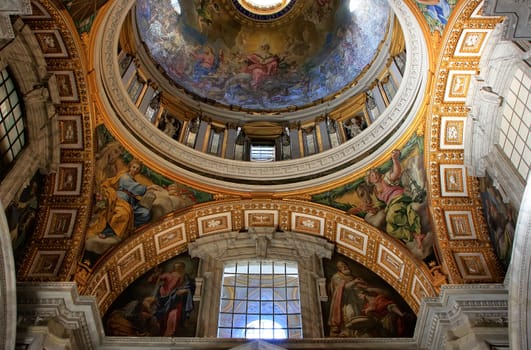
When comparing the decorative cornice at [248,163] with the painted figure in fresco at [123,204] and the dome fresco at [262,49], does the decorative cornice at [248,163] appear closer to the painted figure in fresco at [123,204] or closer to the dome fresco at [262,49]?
the painted figure in fresco at [123,204]

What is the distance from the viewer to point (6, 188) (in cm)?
1334

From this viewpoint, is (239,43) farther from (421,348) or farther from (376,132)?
(421,348)

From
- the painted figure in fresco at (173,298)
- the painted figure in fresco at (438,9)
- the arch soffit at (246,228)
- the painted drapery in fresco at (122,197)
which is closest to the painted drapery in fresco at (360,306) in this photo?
the arch soffit at (246,228)

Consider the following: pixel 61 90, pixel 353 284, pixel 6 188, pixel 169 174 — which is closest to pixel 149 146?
pixel 169 174

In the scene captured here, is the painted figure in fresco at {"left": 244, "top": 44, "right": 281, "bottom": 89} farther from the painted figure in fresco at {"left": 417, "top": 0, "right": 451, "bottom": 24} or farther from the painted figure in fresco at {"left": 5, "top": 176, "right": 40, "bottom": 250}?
the painted figure in fresco at {"left": 5, "top": 176, "right": 40, "bottom": 250}

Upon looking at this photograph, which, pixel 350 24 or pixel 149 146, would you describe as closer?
pixel 149 146

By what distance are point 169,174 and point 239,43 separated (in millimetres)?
7797

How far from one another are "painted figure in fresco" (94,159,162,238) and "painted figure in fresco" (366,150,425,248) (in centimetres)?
614

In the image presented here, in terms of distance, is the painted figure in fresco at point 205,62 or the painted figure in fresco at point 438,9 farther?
the painted figure in fresco at point 205,62

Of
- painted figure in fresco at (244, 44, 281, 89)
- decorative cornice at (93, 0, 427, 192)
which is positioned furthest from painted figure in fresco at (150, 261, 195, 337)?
painted figure in fresco at (244, 44, 281, 89)

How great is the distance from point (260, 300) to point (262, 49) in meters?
10.5

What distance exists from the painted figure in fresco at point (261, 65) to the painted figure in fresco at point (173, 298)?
8.21m

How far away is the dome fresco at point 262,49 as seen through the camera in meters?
20.4

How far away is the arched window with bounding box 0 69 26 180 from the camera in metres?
13.6
